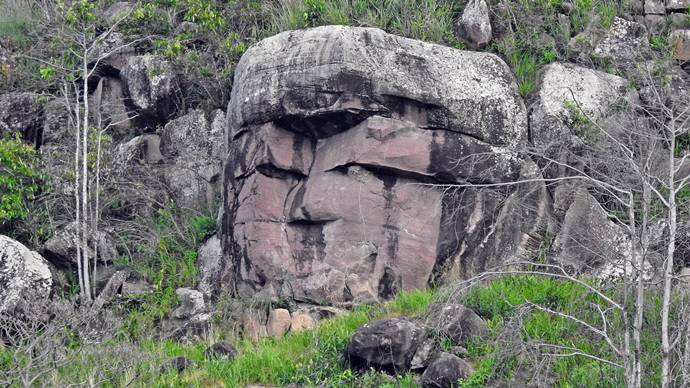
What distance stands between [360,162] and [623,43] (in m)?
4.55

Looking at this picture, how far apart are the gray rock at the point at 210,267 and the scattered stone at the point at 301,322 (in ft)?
5.04

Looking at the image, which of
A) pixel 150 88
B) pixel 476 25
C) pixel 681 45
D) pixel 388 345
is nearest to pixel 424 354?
pixel 388 345

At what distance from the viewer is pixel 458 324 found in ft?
39.9

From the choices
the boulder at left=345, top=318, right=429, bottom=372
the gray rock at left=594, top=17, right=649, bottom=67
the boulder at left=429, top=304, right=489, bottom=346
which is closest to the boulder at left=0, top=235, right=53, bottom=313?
the boulder at left=345, top=318, right=429, bottom=372

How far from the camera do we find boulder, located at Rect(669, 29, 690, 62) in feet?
53.1

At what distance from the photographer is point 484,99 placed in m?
15.0

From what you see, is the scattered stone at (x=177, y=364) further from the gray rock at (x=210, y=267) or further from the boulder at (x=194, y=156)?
the boulder at (x=194, y=156)

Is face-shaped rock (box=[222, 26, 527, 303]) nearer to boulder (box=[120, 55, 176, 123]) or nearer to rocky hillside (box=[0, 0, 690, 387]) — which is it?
rocky hillside (box=[0, 0, 690, 387])

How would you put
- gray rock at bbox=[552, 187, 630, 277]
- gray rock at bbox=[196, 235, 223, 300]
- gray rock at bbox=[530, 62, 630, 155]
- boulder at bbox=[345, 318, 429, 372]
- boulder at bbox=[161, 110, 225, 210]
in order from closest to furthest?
boulder at bbox=[345, 318, 429, 372]
gray rock at bbox=[552, 187, 630, 277]
gray rock at bbox=[530, 62, 630, 155]
gray rock at bbox=[196, 235, 223, 300]
boulder at bbox=[161, 110, 225, 210]

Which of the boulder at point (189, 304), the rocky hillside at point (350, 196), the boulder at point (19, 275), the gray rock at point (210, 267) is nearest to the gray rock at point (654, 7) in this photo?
the rocky hillside at point (350, 196)

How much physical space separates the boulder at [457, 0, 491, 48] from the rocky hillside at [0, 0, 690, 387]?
0.03 metres

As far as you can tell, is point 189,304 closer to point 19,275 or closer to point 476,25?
point 19,275

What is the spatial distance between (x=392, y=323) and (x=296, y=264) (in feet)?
9.17

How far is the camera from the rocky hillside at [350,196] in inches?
479
